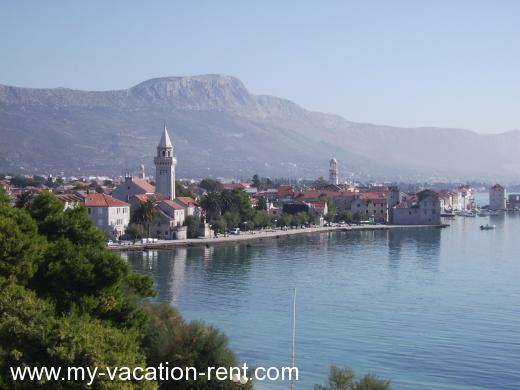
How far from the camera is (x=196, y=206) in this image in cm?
3834

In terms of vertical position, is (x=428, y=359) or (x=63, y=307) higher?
(x=63, y=307)

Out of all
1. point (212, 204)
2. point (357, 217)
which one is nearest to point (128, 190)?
point (212, 204)

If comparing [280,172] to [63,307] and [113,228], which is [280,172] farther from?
[63,307]

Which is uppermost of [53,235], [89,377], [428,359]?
[53,235]

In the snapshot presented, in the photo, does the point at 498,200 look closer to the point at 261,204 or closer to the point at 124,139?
the point at 261,204

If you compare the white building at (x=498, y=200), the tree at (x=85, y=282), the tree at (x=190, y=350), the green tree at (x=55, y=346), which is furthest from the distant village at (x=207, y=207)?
the white building at (x=498, y=200)

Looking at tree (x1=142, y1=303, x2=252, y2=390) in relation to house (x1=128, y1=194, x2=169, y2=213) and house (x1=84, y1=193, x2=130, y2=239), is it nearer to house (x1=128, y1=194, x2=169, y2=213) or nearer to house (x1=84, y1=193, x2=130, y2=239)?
house (x1=84, y1=193, x2=130, y2=239)

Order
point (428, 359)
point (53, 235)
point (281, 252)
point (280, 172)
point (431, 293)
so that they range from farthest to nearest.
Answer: point (280, 172)
point (281, 252)
point (431, 293)
point (428, 359)
point (53, 235)

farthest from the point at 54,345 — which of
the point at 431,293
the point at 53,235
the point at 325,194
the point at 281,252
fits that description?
the point at 325,194

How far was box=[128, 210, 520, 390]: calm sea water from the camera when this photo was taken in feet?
43.2

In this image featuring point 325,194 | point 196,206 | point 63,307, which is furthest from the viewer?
point 325,194

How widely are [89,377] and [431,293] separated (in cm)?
1379

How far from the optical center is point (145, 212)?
1315 inches

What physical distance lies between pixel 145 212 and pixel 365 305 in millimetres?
16425
